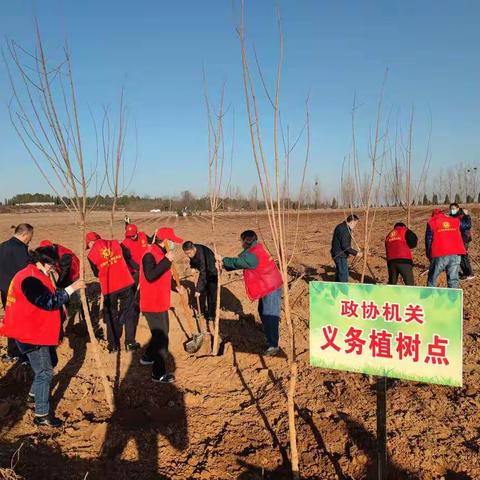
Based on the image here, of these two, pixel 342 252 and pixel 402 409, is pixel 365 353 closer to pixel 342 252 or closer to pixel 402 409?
pixel 402 409

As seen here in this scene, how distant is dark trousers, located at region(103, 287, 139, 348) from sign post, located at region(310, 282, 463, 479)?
11.1ft

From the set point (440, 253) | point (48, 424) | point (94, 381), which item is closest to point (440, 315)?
point (48, 424)

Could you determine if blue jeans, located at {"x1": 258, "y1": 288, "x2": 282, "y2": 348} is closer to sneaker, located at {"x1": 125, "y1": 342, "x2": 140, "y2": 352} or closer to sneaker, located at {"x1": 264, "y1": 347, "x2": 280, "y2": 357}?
sneaker, located at {"x1": 264, "y1": 347, "x2": 280, "y2": 357}

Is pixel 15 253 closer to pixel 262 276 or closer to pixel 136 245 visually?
pixel 136 245

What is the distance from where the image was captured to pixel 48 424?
12.0 ft

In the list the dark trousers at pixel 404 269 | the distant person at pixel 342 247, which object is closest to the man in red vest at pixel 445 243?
the dark trousers at pixel 404 269

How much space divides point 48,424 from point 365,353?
286 cm

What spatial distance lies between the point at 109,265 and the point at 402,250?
455 centimetres

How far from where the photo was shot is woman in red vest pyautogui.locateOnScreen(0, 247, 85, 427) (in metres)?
3.45

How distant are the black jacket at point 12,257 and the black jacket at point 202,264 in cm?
218

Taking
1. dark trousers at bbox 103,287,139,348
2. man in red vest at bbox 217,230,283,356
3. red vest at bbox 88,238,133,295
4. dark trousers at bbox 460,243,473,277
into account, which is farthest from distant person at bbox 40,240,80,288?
dark trousers at bbox 460,243,473,277

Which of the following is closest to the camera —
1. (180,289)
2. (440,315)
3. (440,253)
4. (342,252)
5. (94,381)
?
(440,315)

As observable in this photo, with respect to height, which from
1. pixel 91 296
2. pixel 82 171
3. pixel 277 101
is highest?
pixel 277 101

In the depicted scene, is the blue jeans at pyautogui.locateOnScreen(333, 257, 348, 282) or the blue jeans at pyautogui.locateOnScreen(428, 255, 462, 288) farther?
the blue jeans at pyautogui.locateOnScreen(333, 257, 348, 282)
